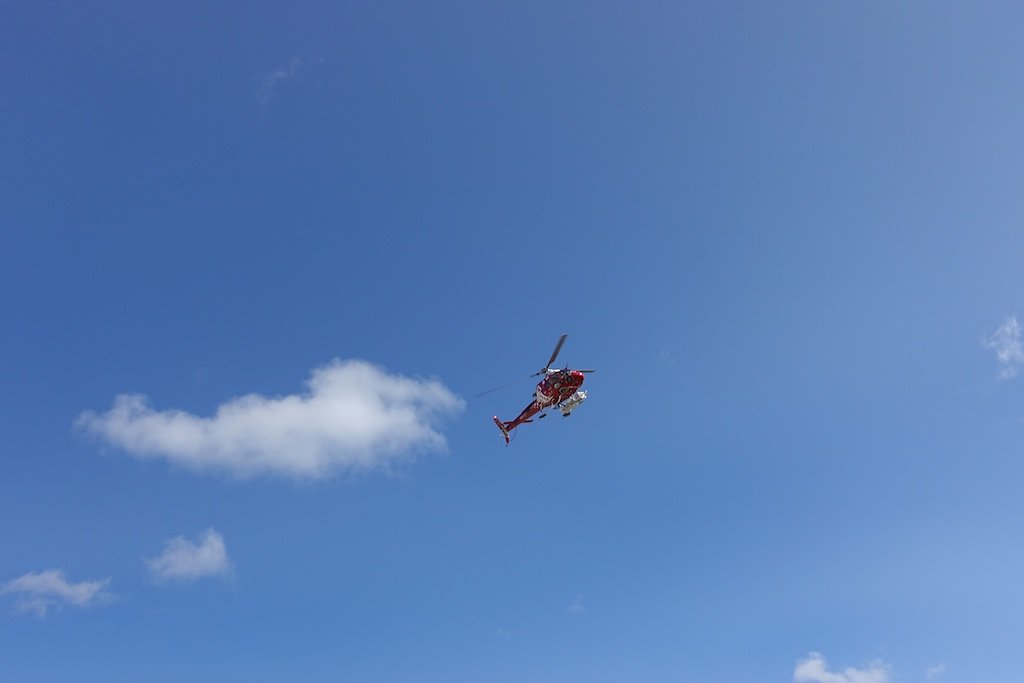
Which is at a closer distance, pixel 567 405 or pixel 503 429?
pixel 567 405

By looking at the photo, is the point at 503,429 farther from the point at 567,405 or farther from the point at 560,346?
the point at 560,346

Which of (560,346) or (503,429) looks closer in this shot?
(560,346)

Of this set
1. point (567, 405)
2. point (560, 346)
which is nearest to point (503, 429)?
point (567, 405)

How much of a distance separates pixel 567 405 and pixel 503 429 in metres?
20.4

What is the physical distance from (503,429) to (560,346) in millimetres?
30222

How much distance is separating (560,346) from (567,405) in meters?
13.2

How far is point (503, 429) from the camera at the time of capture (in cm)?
13962

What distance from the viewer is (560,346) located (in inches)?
4599
